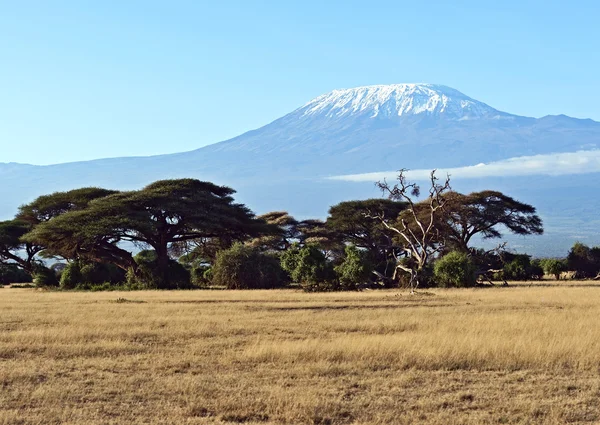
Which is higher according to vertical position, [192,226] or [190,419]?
[192,226]

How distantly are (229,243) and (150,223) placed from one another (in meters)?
10.5

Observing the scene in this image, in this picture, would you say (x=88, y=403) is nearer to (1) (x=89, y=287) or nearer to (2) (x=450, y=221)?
(1) (x=89, y=287)

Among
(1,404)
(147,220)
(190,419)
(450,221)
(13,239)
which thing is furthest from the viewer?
(13,239)

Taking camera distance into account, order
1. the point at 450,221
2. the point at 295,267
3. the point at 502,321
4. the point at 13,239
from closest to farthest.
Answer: the point at 502,321
the point at 295,267
the point at 450,221
the point at 13,239

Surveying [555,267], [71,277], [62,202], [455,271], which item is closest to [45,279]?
[71,277]

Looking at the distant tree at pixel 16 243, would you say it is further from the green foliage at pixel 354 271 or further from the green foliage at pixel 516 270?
the green foliage at pixel 516 270

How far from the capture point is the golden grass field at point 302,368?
10.5 m

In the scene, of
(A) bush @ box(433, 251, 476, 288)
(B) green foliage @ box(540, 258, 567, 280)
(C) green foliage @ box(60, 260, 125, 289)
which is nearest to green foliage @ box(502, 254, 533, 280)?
(B) green foliage @ box(540, 258, 567, 280)

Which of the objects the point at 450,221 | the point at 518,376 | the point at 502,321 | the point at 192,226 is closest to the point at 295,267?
the point at 192,226

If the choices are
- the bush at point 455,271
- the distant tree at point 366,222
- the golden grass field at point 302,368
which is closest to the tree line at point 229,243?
the bush at point 455,271

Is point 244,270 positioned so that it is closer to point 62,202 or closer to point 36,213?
point 62,202

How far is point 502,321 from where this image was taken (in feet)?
67.1

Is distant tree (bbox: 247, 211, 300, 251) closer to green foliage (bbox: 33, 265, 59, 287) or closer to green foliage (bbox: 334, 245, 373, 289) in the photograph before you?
green foliage (bbox: 33, 265, 59, 287)

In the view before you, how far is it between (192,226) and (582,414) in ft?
131
